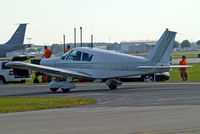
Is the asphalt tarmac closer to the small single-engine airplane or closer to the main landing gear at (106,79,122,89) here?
the small single-engine airplane

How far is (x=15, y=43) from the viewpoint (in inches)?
3095

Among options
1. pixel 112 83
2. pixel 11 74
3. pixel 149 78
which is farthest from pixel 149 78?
pixel 11 74

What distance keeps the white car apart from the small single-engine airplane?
8901 millimetres

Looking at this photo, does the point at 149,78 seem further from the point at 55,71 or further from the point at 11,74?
the point at 11,74

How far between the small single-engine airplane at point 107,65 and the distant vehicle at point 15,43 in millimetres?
53377

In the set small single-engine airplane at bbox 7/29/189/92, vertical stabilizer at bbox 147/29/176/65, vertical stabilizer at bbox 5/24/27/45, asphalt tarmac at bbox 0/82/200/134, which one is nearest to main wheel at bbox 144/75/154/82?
small single-engine airplane at bbox 7/29/189/92

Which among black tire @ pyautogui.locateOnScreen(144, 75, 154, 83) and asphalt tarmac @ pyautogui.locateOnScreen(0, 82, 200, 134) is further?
black tire @ pyautogui.locateOnScreen(144, 75, 154, 83)

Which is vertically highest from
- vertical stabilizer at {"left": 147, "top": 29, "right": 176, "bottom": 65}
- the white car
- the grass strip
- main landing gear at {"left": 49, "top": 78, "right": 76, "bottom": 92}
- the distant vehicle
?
the distant vehicle

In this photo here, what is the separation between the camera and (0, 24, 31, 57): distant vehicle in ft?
252

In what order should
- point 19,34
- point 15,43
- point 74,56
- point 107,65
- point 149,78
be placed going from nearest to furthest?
point 107,65 < point 74,56 < point 149,78 < point 15,43 < point 19,34

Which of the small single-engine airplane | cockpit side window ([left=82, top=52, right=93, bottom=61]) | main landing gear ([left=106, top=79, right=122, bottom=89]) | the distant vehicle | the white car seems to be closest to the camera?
the small single-engine airplane

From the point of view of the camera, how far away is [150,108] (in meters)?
15.4

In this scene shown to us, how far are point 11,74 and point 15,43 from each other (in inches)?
1830

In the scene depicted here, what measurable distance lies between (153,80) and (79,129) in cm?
2118
